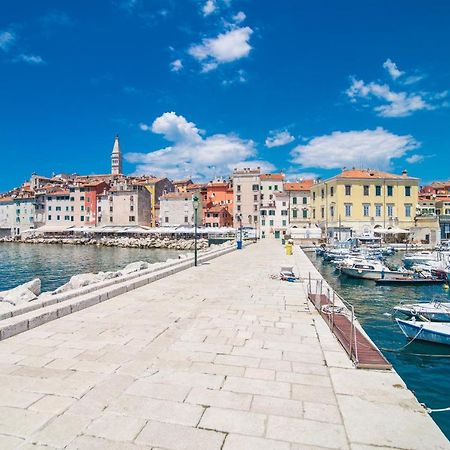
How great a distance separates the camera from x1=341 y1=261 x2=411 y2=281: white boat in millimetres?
21609

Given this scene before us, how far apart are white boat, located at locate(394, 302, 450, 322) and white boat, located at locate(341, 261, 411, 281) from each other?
34.4 ft

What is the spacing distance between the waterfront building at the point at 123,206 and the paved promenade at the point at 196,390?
69.1 m

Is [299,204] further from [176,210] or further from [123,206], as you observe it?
[123,206]

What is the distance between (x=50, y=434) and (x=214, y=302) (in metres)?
6.11

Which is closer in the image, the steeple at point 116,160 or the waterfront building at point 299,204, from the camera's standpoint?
the waterfront building at point 299,204

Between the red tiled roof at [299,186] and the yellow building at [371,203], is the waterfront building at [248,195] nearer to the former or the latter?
the red tiled roof at [299,186]

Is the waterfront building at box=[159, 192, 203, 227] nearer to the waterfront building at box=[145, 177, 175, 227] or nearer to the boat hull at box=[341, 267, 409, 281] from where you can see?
the waterfront building at box=[145, 177, 175, 227]

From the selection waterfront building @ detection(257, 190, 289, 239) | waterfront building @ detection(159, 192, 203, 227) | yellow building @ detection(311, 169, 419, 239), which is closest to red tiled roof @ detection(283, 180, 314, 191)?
waterfront building @ detection(257, 190, 289, 239)

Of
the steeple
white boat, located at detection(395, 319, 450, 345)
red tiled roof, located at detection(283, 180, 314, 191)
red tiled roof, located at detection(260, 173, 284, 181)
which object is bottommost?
white boat, located at detection(395, 319, 450, 345)

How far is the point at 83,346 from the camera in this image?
19.1 feet

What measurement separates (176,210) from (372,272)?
181ft

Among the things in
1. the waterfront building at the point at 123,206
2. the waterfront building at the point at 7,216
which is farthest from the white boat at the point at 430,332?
the waterfront building at the point at 7,216

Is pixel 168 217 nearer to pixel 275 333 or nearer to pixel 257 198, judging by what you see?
pixel 257 198

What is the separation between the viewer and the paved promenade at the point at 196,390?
11.2 ft
